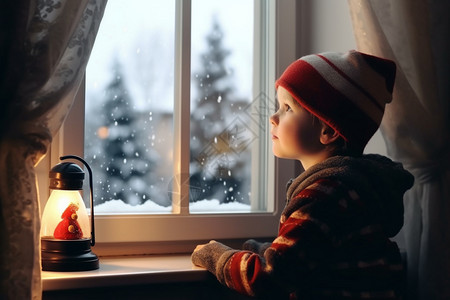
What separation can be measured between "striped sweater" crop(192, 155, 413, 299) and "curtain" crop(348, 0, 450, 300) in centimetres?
21

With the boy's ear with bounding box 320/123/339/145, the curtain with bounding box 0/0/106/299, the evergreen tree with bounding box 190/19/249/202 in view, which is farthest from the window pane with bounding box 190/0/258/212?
the curtain with bounding box 0/0/106/299

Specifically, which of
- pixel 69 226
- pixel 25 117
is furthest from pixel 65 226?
pixel 25 117

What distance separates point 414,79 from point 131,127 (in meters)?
0.75

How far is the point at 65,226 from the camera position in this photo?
1300mm

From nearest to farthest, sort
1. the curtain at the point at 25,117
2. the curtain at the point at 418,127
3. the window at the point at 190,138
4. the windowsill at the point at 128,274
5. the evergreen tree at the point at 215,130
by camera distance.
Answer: the curtain at the point at 25,117
the windowsill at the point at 128,274
the curtain at the point at 418,127
the window at the point at 190,138
the evergreen tree at the point at 215,130

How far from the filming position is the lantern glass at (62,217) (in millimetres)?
1299

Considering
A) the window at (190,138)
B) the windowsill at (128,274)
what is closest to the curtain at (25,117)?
the windowsill at (128,274)

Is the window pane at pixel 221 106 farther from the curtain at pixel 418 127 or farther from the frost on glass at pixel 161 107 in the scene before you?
the curtain at pixel 418 127

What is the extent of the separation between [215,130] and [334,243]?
0.66 metres

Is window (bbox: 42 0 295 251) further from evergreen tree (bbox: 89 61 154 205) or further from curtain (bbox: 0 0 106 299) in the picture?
curtain (bbox: 0 0 106 299)

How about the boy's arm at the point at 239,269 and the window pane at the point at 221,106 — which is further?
the window pane at the point at 221,106

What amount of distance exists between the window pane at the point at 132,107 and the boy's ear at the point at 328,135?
0.51m

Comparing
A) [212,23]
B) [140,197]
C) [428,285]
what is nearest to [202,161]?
[140,197]

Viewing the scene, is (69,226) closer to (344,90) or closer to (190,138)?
(190,138)
